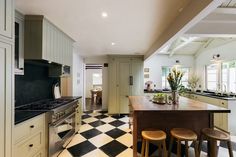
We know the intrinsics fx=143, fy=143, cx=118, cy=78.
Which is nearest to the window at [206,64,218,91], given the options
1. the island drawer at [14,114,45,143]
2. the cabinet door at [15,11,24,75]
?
the island drawer at [14,114,45,143]

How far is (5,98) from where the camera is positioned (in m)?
1.36

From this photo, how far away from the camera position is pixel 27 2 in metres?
1.85

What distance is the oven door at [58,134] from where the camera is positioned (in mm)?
2197

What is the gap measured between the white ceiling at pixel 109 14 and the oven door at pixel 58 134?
5.65ft

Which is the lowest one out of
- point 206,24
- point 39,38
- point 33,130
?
point 33,130

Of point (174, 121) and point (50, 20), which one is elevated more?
point (50, 20)

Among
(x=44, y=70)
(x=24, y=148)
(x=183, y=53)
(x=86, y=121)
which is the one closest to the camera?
(x=24, y=148)

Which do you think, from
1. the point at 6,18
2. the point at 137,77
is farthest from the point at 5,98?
the point at 137,77

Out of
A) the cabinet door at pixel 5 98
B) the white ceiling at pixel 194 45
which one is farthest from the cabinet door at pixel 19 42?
the white ceiling at pixel 194 45

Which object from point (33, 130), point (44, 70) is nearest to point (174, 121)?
point (33, 130)

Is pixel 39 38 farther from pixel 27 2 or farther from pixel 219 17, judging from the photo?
pixel 219 17

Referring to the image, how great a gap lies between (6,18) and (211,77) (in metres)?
6.22

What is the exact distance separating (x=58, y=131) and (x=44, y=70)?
144cm

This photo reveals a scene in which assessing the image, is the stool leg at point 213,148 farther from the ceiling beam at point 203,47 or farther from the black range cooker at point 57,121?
the ceiling beam at point 203,47
